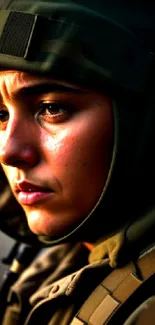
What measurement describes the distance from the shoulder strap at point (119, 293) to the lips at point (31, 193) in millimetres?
258

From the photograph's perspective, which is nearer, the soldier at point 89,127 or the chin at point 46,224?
the soldier at point 89,127

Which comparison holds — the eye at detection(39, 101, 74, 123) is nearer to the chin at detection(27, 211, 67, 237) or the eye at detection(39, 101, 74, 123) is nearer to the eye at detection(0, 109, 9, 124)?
the eye at detection(0, 109, 9, 124)

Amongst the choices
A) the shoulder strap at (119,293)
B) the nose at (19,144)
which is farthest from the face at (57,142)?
the shoulder strap at (119,293)

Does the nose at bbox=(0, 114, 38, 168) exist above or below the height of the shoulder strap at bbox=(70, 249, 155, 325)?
above

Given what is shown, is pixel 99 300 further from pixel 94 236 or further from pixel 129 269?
pixel 94 236

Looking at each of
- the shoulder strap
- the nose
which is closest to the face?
the nose

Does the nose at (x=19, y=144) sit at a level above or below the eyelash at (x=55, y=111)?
below

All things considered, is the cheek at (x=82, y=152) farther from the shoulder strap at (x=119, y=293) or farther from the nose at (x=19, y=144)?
the shoulder strap at (x=119, y=293)

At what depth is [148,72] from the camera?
1636mm

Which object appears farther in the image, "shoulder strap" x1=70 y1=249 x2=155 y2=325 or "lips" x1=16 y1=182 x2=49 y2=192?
"lips" x1=16 y1=182 x2=49 y2=192

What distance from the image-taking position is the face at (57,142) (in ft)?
5.27

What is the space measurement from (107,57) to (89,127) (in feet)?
0.57

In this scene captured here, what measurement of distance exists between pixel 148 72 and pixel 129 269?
48 centimetres

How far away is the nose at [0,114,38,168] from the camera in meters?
1.63
